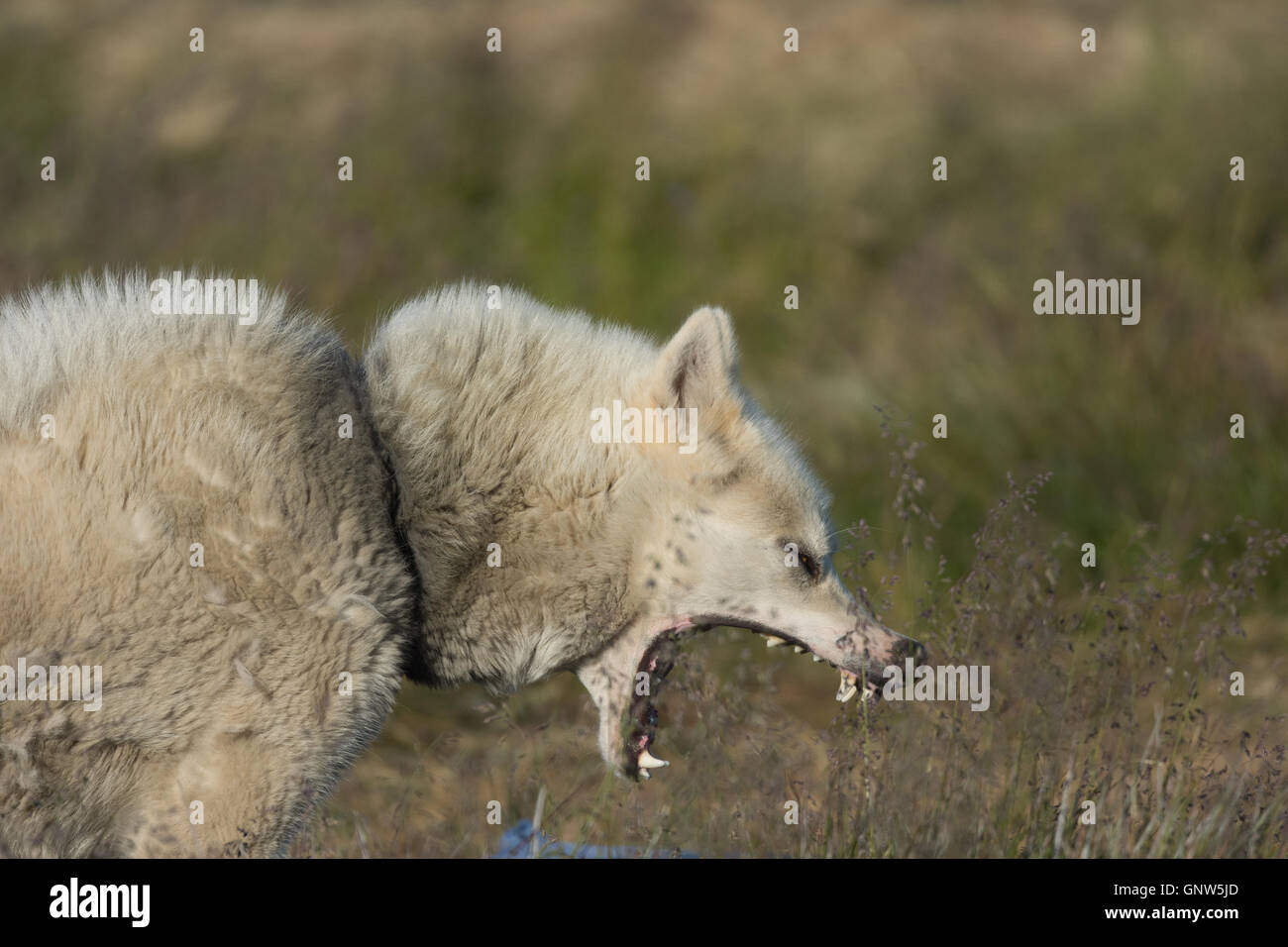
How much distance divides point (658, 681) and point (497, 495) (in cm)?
71

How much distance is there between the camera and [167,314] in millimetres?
3342

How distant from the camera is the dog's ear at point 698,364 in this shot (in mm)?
3604

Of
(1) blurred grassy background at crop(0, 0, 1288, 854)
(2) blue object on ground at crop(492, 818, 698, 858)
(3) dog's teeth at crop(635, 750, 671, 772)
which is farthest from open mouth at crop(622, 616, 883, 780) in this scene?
(1) blurred grassy background at crop(0, 0, 1288, 854)

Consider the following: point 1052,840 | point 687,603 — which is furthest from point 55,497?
point 1052,840

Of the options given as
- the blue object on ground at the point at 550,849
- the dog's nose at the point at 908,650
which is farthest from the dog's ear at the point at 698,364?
the blue object on ground at the point at 550,849

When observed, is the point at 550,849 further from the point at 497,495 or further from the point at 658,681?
the point at 497,495

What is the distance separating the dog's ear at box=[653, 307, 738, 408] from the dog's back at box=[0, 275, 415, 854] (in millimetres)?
815

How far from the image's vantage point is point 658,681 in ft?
12.5

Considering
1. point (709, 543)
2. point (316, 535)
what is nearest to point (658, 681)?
point (709, 543)

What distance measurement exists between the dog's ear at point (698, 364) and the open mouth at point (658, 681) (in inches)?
23.1

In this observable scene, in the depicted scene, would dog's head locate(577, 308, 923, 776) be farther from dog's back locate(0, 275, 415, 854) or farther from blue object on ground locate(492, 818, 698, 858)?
dog's back locate(0, 275, 415, 854)

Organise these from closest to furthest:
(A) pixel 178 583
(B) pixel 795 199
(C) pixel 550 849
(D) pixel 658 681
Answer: (A) pixel 178 583 → (D) pixel 658 681 → (C) pixel 550 849 → (B) pixel 795 199

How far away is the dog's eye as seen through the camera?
369 centimetres

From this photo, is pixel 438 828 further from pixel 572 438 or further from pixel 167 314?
pixel 167 314
